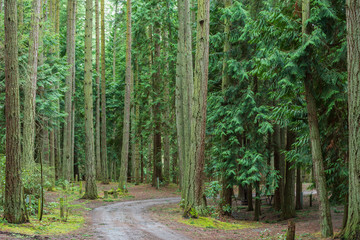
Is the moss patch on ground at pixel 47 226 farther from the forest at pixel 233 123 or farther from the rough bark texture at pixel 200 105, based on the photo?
the rough bark texture at pixel 200 105

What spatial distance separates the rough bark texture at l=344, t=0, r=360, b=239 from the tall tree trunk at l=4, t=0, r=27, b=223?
8703 millimetres

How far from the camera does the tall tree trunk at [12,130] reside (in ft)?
30.8

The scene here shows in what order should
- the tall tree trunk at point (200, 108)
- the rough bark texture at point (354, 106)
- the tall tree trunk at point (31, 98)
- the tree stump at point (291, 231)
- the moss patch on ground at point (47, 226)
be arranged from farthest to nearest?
the tall tree trunk at point (31, 98) → the tall tree trunk at point (200, 108) → the tree stump at point (291, 231) → the moss patch on ground at point (47, 226) → the rough bark texture at point (354, 106)

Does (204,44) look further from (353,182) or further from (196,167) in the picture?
(353,182)

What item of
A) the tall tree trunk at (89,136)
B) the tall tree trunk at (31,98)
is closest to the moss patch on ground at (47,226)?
the tall tree trunk at (31,98)

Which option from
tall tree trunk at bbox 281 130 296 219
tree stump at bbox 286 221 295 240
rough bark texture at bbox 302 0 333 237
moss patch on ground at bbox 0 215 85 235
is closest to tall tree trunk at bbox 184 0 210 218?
rough bark texture at bbox 302 0 333 237

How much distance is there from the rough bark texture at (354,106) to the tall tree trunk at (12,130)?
8703mm

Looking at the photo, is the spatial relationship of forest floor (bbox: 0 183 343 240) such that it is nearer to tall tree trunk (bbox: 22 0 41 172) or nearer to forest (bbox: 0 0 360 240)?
forest (bbox: 0 0 360 240)

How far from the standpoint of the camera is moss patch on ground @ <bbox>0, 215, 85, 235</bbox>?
8930 mm

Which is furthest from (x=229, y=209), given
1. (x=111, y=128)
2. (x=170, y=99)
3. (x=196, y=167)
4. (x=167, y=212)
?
(x=111, y=128)

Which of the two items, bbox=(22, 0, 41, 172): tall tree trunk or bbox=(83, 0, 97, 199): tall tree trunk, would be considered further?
bbox=(83, 0, 97, 199): tall tree trunk

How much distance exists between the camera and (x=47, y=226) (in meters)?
10.2

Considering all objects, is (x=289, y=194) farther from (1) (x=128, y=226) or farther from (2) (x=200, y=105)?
(1) (x=128, y=226)

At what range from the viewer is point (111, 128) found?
37.6 m
